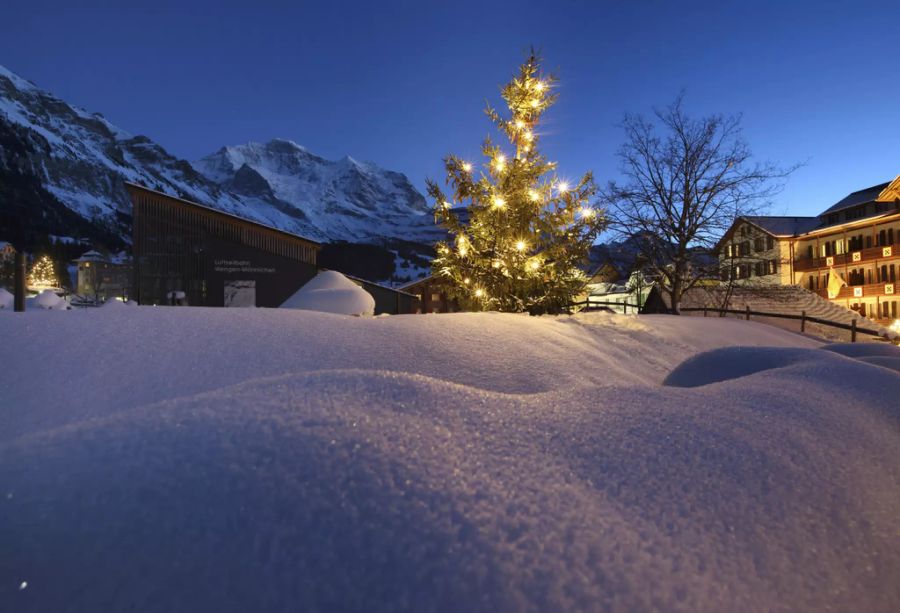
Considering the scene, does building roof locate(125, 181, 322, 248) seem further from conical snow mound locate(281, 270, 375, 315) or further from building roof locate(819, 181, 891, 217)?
building roof locate(819, 181, 891, 217)

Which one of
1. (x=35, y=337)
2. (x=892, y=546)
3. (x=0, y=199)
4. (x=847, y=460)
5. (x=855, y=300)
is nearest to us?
(x=892, y=546)

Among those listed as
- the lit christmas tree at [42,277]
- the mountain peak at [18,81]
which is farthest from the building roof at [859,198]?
the mountain peak at [18,81]

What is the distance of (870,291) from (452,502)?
3973cm

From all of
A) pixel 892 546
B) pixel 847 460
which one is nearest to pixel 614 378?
pixel 847 460

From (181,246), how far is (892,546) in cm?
2082

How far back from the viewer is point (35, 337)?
121 inches

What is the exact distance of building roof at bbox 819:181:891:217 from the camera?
29625mm

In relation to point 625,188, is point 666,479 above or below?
below

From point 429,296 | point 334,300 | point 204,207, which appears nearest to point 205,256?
point 204,207

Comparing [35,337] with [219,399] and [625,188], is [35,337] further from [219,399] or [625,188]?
[625,188]

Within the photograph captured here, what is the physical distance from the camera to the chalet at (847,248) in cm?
2823

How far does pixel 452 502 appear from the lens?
0.88m

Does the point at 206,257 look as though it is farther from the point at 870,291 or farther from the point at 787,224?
the point at 787,224

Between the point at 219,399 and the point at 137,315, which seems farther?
the point at 137,315
